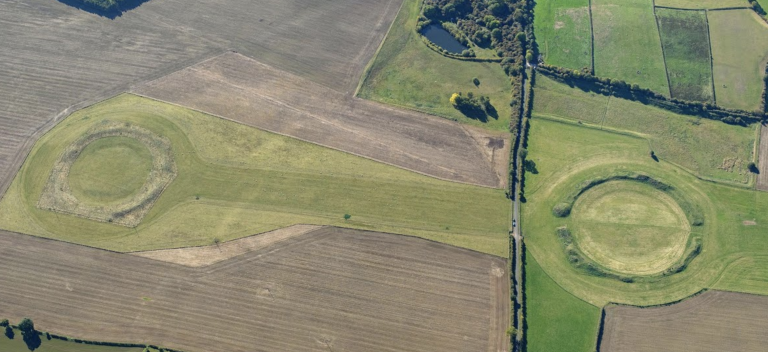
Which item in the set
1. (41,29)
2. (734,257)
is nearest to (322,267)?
(734,257)

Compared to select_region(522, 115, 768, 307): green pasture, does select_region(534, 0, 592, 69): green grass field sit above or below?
above

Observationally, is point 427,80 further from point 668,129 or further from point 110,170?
point 110,170

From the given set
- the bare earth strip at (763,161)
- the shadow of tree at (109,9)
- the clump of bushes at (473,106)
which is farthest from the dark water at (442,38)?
the shadow of tree at (109,9)

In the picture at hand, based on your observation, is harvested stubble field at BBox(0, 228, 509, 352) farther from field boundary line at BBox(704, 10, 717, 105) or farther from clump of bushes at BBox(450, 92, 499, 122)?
field boundary line at BBox(704, 10, 717, 105)

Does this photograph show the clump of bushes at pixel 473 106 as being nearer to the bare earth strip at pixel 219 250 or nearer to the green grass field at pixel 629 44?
the green grass field at pixel 629 44

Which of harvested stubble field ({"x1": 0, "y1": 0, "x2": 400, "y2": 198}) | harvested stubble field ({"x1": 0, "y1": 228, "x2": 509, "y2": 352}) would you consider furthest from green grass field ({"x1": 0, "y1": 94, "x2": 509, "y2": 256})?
harvested stubble field ({"x1": 0, "y1": 0, "x2": 400, "y2": 198})

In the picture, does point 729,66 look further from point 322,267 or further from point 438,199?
point 322,267

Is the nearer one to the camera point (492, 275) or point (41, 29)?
point (492, 275)
